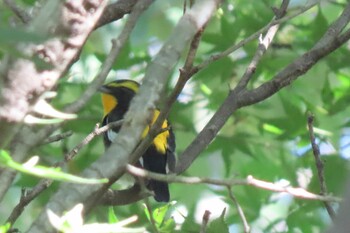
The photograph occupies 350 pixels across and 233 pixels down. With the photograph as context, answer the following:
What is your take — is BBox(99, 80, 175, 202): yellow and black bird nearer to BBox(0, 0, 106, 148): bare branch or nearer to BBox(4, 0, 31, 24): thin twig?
BBox(4, 0, 31, 24): thin twig

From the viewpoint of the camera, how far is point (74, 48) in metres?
2.00

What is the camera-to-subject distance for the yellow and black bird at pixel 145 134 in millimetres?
4832

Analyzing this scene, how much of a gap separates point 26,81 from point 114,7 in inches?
54.3

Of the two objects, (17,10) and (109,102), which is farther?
(109,102)

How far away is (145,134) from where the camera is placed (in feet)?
15.4

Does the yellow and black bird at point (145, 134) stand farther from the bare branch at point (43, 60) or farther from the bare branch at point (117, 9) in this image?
the bare branch at point (43, 60)

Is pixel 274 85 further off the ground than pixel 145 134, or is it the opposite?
pixel 274 85

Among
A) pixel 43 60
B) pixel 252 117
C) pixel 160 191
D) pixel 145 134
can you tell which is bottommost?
pixel 252 117

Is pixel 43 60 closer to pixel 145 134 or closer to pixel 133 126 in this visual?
pixel 133 126

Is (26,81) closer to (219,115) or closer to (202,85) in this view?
(219,115)

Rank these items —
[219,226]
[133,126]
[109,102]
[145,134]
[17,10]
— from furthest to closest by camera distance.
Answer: [109,102], [145,134], [219,226], [17,10], [133,126]

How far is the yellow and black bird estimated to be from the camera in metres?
Answer: 4.83

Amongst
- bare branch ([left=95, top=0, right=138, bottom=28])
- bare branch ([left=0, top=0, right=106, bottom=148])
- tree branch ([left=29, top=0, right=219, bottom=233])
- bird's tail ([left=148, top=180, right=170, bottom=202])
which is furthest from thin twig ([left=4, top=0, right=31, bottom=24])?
bird's tail ([left=148, top=180, right=170, bottom=202])

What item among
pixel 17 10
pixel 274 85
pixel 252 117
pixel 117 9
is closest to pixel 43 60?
pixel 17 10
